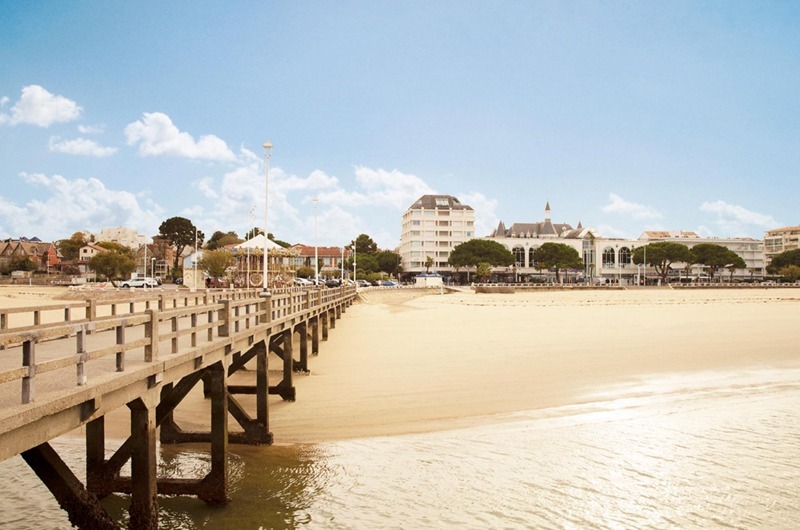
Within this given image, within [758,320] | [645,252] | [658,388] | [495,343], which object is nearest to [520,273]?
[645,252]

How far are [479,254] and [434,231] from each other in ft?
54.6

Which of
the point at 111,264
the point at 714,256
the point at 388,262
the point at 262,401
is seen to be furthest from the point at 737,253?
the point at 262,401

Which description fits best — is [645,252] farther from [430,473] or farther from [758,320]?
[430,473]

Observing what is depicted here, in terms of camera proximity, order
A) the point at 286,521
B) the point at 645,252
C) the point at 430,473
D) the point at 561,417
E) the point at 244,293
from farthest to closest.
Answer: the point at 645,252 < the point at 244,293 < the point at 561,417 < the point at 430,473 < the point at 286,521

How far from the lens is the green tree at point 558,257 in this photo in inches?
4970

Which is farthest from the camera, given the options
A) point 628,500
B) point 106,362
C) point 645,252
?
point 645,252

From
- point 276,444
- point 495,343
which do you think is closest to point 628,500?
point 276,444

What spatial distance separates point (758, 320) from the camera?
40.8 meters

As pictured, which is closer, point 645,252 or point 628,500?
point 628,500

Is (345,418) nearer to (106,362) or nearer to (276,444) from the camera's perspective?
(276,444)

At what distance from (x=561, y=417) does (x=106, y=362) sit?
10.7 m

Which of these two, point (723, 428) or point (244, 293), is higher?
point (244, 293)

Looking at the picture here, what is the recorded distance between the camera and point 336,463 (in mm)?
11859

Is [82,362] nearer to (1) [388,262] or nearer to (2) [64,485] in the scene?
(2) [64,485]
